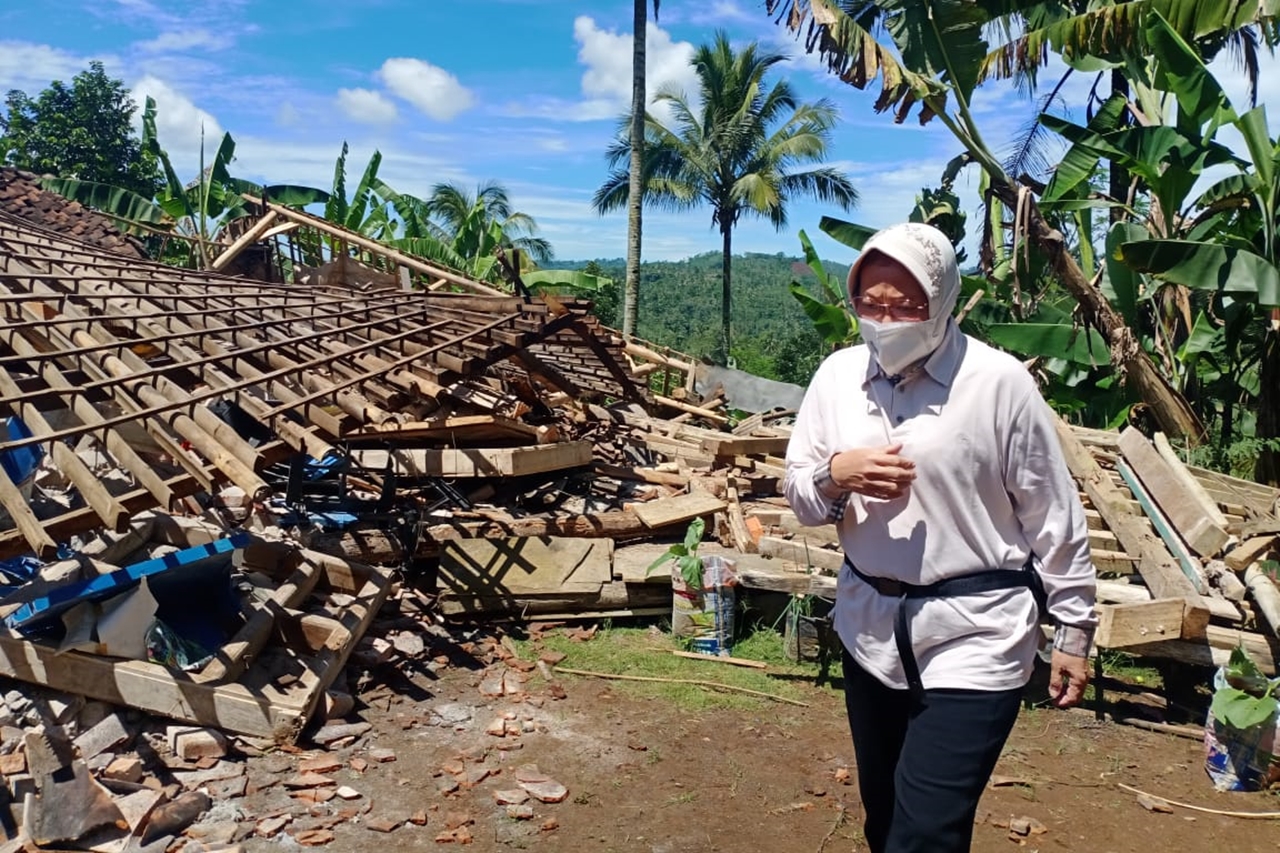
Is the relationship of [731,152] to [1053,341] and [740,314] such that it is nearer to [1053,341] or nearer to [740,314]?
[1053,341]

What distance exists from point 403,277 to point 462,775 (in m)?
11.3

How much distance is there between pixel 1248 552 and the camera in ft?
18.7

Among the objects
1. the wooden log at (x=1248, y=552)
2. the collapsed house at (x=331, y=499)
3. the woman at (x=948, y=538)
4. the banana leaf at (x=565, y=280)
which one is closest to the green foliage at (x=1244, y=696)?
the collapsed house at (x=331, y=499)

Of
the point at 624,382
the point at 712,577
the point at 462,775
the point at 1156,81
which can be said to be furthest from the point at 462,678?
the point at 1156,81

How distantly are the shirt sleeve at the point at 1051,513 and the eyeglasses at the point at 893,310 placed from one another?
337mm

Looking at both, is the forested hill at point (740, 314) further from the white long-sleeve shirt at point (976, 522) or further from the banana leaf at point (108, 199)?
the white long-sleeve shirt at point (976, 522)

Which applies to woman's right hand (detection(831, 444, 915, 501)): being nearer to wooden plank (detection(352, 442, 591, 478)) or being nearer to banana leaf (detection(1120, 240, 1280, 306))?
wooden plank (detection(352, 442, 591, 478))

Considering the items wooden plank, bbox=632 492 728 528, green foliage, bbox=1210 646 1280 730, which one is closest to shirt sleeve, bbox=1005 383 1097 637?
green foliage, bbox=1210 646 1280 730

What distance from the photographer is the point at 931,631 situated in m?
2.36

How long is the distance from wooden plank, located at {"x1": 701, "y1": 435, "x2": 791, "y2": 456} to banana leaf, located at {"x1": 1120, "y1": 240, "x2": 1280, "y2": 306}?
3.66 metres

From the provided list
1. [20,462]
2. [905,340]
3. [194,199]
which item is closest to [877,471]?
[905,340]

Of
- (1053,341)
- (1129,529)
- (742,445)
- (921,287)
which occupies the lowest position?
(1129,529)

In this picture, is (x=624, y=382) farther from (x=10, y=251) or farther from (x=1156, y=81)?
(x=1156, y=81)

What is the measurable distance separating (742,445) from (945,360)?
713cm
